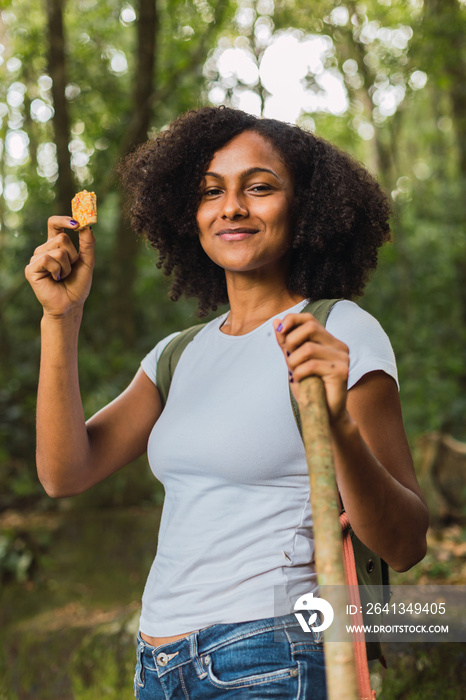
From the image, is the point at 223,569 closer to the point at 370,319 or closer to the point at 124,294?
the point at 370,319

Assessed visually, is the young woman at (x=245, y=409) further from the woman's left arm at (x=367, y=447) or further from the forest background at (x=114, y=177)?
the forest background at (x=114, y=177)

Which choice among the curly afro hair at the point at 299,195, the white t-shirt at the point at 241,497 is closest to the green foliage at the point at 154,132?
the curly afro hair at the point at 299,195

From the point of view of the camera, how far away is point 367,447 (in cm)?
147

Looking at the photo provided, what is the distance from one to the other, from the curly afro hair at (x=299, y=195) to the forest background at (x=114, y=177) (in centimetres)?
434

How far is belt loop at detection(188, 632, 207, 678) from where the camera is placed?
1730mm

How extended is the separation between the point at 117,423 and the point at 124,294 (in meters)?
6.64

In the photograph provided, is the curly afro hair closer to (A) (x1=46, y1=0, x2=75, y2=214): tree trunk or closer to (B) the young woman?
(B) the young woman

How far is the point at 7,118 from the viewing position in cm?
1100

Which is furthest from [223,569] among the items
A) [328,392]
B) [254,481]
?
[328,392]

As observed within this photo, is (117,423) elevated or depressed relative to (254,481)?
elevated

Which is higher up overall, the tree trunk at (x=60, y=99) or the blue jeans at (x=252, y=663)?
the tree trunk at (x=60, y=99)

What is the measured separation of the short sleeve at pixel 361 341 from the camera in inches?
67.1

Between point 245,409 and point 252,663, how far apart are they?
0.61m

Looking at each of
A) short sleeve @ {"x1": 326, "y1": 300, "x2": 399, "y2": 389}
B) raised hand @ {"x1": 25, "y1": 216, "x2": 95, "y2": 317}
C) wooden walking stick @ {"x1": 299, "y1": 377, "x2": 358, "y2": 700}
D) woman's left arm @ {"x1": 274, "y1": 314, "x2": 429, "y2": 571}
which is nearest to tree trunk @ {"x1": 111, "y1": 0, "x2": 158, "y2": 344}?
raised hand @ {"x1": 25, "y1": 216, "x2": 95, "y2": 317}
